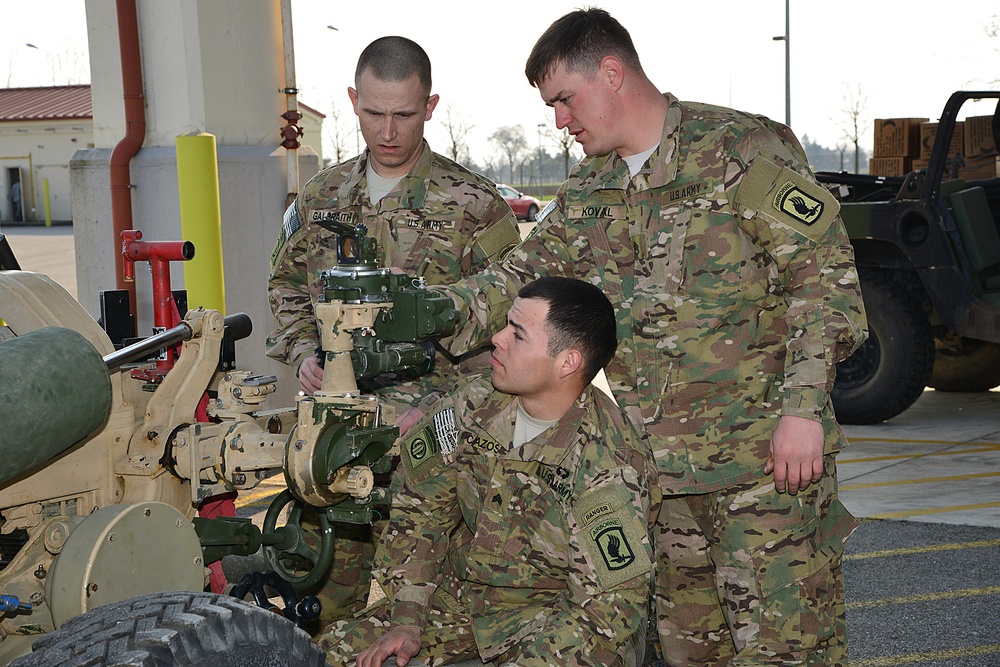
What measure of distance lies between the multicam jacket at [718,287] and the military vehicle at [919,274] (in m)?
4.83

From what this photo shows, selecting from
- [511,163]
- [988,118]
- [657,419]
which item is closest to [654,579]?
[657,419]

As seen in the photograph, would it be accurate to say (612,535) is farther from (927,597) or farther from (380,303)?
(927,597)

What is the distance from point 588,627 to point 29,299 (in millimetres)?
1459

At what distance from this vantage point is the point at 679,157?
2.92 meters

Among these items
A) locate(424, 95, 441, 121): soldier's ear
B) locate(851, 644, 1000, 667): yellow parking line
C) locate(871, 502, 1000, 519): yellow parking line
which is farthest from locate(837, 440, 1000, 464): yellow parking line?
locate(424, 95, 441, 121): soldier's ear

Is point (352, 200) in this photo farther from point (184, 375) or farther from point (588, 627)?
point (588, 627)

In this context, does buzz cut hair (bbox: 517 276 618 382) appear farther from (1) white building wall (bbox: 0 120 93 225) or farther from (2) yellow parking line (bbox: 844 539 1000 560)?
(1) white building wall (bbox: 0 120 93 225)

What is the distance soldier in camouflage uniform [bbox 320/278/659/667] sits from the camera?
103 inches

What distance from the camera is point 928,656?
12.8 ft

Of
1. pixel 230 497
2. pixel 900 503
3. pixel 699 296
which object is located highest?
pixel 699 296

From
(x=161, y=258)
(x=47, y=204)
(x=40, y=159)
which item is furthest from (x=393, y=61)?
(x=40, y=159)

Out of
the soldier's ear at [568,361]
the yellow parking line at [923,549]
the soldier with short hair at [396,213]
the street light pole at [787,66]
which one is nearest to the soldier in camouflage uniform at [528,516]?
the soldier's ear at [568,361]

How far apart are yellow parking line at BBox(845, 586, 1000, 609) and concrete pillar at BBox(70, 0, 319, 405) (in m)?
4.08

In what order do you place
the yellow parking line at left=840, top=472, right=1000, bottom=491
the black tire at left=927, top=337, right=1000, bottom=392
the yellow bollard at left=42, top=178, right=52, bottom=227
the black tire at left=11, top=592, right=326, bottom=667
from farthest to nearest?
1. the yellow bollard at left=42, top=178, right=52, bottom=227
2. the black tire at left=927, top=337, right=1000, bottom=392
3. the yellow parking line at left=840, top=472, right=1000, bottom=491
4. the black tire at left=11, top=592, right=326, bottom=667
